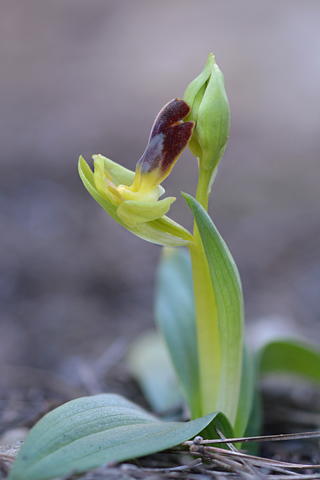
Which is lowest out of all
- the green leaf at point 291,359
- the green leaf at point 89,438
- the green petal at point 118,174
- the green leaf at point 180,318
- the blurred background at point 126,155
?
the green leaf at point 89,438

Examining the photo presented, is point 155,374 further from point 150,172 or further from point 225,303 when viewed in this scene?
point 150,172

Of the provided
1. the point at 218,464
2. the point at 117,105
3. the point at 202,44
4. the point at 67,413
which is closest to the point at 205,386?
the point at 218,464

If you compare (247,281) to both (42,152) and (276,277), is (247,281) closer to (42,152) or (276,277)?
(276,277)

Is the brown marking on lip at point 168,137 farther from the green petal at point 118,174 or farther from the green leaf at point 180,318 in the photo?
the green leaf at point 180,318

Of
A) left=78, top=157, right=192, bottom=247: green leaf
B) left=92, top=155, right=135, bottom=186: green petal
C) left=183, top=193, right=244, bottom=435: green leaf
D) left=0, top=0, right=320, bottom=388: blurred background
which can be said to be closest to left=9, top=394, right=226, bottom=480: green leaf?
left=183, top=193, right=244, bottom=435: green leaf

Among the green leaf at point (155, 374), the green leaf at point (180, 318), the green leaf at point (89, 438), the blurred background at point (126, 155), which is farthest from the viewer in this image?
the blurred background at point (126, 155)

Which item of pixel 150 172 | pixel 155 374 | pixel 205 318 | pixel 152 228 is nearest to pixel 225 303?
pixel 205 318

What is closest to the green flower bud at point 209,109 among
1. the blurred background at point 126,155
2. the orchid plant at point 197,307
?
the orchid plant at point 197,307
